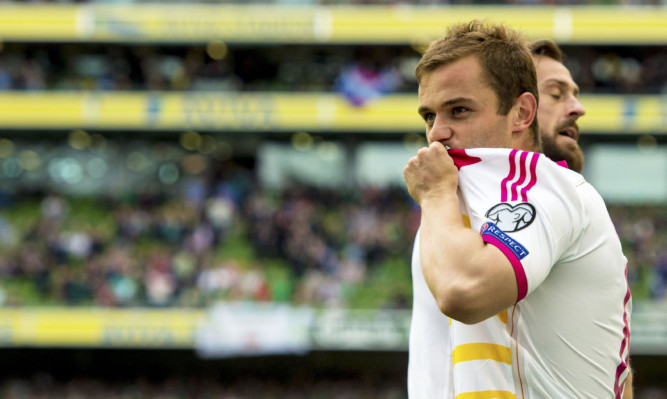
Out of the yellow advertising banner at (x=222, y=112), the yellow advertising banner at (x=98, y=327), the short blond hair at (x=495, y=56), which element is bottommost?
the short blond hair at (x=495, y=56)

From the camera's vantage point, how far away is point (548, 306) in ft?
5.55

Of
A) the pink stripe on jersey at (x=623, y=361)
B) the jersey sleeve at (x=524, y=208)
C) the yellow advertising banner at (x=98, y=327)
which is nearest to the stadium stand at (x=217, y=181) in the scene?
the yellow advertising banner at (x=98, y=327)

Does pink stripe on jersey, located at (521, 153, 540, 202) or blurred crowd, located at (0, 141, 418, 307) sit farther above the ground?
blurred crowd, located at (0, 141, 418, 307)

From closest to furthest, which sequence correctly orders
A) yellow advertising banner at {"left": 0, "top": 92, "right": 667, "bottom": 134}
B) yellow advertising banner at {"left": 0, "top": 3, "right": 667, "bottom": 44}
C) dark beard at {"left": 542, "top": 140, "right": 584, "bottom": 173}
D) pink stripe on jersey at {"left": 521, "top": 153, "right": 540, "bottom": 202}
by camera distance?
pink stripe on jersey at {"left": 521, "top": 153, "right": 540, "bottom": 202} < dark beard at {"left": 542, "top": 140, "right": 584, "bottom": 173} < yellow advertising banner at {"left": 0, "top": 3, "right": 667, "bottom": 44} < yellow advertising banner at {"left": 0, "top": 92, "right": 667, "bottom": 134}

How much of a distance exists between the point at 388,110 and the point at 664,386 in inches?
364

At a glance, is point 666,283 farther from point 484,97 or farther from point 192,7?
point 484,97

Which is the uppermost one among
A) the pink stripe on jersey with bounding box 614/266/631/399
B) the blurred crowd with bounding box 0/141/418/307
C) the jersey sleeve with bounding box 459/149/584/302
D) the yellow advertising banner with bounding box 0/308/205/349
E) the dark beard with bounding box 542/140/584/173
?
the blurred crowd with bounding box 0/141/418/307

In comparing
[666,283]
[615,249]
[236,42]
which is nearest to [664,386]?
[666,283]

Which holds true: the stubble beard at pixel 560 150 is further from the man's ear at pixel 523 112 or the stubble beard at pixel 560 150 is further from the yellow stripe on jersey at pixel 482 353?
the yellow stripe on jersey at pixel 482 353

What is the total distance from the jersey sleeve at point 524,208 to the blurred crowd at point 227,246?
15.0 meters

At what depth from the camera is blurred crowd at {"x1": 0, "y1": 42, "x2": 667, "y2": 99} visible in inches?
862

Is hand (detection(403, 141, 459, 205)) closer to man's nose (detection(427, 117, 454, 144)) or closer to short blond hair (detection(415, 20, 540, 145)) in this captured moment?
man's nose (detection(427, 117, 454, 144))

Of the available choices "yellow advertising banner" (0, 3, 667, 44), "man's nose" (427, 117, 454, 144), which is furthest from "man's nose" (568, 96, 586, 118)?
"yellow advertising banner" (0, 3, 667, 44)

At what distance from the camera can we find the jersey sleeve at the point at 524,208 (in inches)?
61.6
